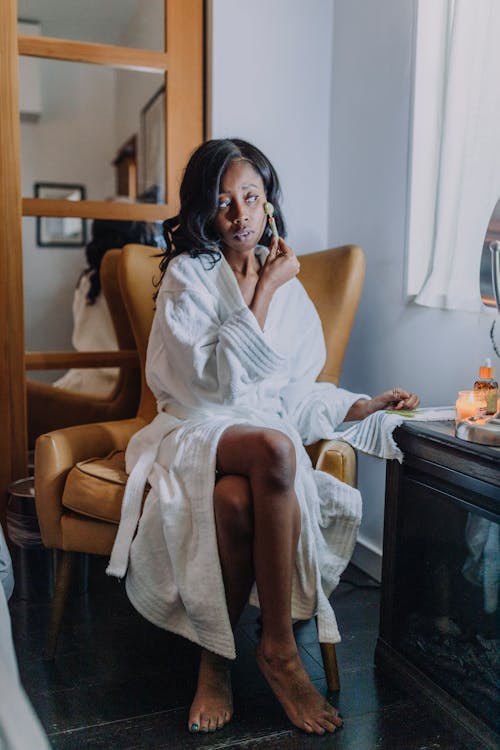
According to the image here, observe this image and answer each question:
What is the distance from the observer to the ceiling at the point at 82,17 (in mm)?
2238

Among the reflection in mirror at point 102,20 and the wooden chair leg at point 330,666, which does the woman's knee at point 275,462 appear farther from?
the reflection in mirror at point 102,20

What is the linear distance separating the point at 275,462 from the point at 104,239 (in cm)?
120

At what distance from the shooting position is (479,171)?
5.87ft

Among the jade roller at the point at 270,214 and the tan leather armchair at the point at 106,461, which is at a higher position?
the jade roller at the point at 270,214

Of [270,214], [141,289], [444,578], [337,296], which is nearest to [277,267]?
[270,214]

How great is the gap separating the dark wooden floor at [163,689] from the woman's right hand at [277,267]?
87 cm

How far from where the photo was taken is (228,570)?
5.02ft

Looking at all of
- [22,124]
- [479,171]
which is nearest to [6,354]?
[22,124]

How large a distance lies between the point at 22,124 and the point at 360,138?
3.34 feet

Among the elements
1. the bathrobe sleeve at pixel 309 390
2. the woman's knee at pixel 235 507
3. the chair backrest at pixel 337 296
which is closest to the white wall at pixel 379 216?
the chair backrest at pixel 337 296

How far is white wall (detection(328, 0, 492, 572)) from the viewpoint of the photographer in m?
1.99

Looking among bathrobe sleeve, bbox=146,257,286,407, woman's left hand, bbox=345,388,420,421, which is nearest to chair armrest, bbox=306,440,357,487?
woman's left hand, bbox=345,388,420,421

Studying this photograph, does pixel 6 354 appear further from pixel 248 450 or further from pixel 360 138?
pixel 360 138

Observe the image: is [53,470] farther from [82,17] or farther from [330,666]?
[82,17]
